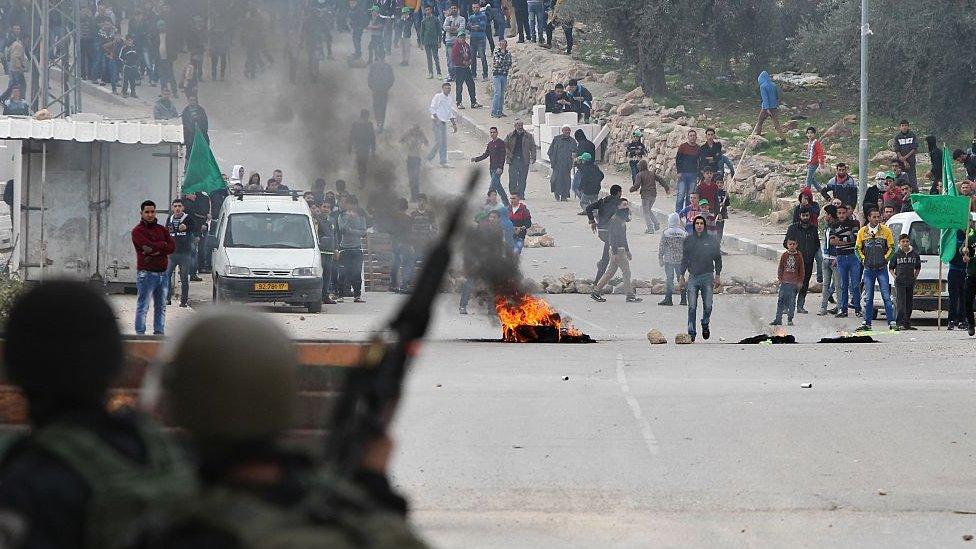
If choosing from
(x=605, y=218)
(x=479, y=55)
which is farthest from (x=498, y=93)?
(x=605, y=218)

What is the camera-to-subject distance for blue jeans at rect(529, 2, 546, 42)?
3753 centimetres

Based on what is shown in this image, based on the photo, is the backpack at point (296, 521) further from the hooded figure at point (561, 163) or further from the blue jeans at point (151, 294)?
the hooded figure at point (561, 163)

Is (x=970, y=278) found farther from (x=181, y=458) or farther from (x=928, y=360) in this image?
(x=181, y=458)

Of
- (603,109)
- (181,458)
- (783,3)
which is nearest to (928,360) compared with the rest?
(181,458)

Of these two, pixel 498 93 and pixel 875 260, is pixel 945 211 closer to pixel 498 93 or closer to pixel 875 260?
pixel 875 260

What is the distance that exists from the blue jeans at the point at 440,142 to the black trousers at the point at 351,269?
9167 mm

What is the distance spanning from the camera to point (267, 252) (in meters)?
20.4

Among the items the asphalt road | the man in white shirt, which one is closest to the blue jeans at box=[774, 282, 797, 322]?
the asphalt road

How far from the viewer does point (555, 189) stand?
3066cm

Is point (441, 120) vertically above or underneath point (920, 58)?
underneath

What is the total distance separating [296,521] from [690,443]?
26.7 ft

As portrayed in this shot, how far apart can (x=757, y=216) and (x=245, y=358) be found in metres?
27.3

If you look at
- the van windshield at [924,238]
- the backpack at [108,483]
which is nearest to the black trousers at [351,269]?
the van windshield at [924,238]

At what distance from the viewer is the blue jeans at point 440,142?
30766 mm
